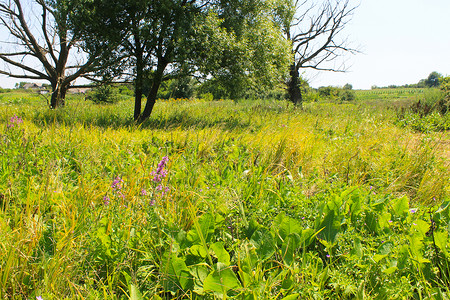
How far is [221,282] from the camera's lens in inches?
45.4

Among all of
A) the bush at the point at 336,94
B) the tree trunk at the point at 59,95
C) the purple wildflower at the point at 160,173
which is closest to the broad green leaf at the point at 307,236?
the purple wildflower at the point at 160,173

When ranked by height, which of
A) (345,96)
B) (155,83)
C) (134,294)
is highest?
(345,96)

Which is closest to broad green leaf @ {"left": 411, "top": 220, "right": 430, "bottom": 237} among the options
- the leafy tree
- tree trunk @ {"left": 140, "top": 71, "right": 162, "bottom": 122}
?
the leafy tree

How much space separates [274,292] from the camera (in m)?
1.21

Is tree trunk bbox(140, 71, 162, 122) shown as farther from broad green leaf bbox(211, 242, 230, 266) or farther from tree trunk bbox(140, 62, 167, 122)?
broad green leaf bbox(211, 242, 230, 266)

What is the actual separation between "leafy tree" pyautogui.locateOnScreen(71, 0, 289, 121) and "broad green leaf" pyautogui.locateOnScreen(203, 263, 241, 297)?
685cm

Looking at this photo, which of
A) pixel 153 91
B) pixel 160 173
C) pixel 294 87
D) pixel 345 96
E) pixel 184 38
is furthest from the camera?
pixel 345 96

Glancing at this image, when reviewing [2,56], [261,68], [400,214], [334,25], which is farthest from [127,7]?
[334,25]

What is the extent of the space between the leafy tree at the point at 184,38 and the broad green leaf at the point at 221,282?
6.85m

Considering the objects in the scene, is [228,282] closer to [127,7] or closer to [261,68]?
[261,68]

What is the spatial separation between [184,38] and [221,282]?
23.4ft

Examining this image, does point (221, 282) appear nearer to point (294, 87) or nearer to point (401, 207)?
point (401, 207)

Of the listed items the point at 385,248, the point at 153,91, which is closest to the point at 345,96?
the point at 153,91

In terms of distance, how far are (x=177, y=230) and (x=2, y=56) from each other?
14.4 m
